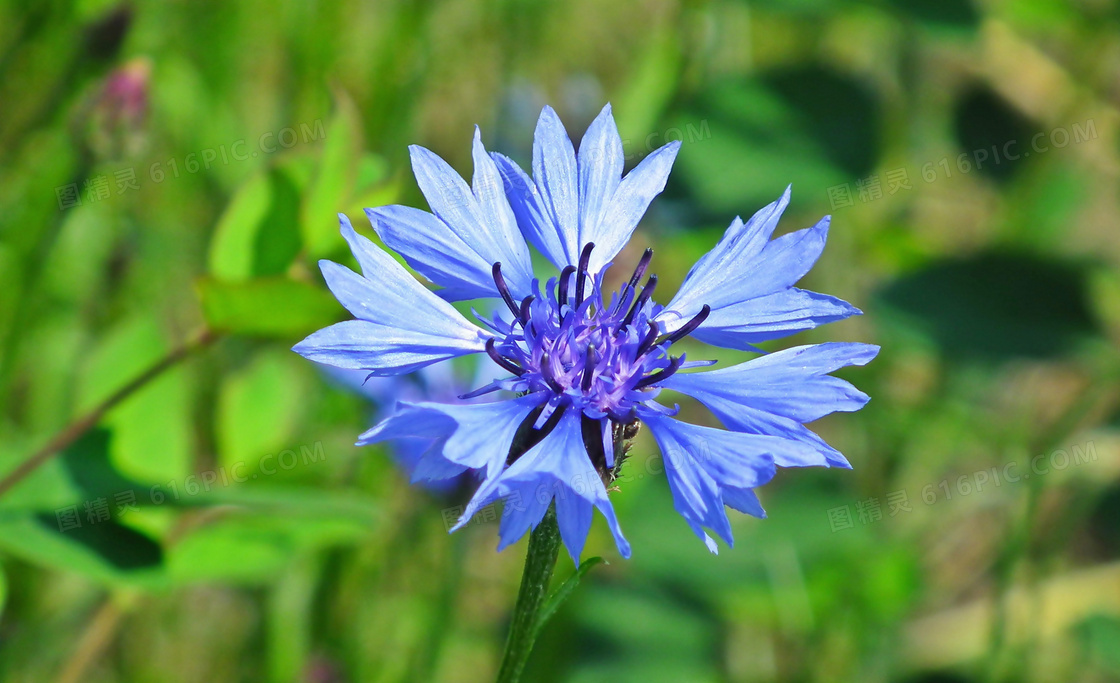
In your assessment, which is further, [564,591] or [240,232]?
[240,232]

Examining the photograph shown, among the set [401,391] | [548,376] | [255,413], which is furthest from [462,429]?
[401,391]

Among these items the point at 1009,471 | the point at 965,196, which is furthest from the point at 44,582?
the point at 965,196

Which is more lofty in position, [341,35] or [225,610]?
[341,35]

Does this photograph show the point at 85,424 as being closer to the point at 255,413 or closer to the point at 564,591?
the point at 255,413

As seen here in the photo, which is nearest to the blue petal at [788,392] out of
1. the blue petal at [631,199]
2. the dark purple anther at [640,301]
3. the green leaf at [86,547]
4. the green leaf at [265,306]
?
the dark purple anther at [640,301]

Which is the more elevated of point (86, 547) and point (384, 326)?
point (384, 326)

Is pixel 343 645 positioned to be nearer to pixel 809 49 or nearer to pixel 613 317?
pixel 613 317

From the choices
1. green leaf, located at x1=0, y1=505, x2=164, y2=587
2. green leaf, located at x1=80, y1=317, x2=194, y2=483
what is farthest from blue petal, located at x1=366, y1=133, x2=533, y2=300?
green leaf, located at x1=80, y1=317, x2=194, y2=483
